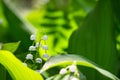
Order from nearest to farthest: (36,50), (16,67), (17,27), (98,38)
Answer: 1. (16,67)
2. (36,50)
3. (98,38)
4. (17,27)

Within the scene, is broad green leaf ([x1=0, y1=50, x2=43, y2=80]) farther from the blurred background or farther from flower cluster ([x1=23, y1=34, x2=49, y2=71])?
the blurred background

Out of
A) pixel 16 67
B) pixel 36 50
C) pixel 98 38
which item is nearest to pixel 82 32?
pixel 98 38

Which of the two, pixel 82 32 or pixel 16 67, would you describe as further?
pixel 82 32

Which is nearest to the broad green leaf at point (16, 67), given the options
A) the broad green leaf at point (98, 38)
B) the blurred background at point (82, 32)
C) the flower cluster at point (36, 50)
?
the flower cluster at point (36, 50)

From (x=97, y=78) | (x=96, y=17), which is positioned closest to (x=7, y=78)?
(x=97, y=78)

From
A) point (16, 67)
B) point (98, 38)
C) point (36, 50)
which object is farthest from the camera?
point (98, 38)

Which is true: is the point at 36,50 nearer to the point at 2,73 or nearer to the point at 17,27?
the point at 2,73
